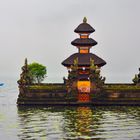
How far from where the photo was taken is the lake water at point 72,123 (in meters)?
41.9

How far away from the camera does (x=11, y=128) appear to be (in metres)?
46.6

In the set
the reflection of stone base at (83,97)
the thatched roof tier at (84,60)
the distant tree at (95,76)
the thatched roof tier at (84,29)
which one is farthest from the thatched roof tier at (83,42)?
the reflection of stone base at (83,97)

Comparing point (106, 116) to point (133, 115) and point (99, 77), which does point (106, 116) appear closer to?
point (133, 115)

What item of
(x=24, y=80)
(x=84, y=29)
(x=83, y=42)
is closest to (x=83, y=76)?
(x=83, y=42)

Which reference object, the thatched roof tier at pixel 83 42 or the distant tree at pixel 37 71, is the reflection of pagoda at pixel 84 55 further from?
the distant tree at pixel 37 71

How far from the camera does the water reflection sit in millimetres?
42219

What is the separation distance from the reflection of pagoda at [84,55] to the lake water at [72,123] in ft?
29.2

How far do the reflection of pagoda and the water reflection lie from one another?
889cm

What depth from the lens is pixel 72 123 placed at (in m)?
50.3

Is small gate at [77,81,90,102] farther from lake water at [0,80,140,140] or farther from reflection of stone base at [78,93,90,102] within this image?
lake water at [0,80,140,140]

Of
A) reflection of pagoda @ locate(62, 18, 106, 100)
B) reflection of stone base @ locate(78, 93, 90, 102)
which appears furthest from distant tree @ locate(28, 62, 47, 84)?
reflection of stone base @ locate(78, 93, 90, 102)

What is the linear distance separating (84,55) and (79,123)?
93.6 ft

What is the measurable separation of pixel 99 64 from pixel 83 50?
3613mm

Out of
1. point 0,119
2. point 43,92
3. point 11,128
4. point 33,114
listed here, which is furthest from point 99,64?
point 11,128
